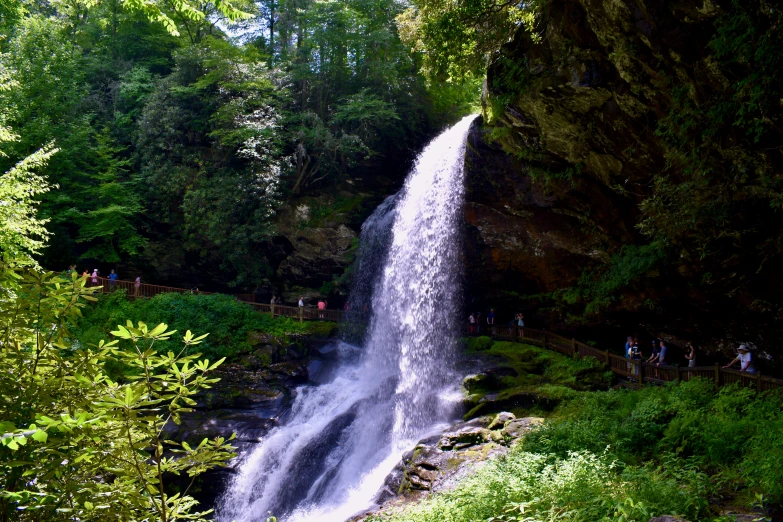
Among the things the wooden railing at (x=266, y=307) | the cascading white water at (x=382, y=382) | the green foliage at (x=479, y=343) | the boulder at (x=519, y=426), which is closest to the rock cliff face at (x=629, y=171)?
the cascading white water at (x=382, y=382)

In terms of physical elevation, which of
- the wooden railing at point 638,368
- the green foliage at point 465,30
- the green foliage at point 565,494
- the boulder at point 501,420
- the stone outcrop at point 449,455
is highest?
the green foliage at point 465,30

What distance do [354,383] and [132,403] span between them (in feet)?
50.2

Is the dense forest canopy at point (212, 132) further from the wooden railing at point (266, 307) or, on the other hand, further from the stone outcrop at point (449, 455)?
the stone outcrop at point (449, 455)

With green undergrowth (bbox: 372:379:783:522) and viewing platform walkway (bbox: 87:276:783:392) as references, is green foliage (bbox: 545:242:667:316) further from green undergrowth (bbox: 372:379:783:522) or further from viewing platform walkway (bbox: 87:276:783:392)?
green undergrowth (bbox: 372:379:783:522)

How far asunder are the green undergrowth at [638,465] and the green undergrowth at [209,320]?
11477mm

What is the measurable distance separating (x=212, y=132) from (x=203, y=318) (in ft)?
28.1

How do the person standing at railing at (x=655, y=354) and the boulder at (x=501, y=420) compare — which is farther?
the person standing at railing at (x=655, y=354)

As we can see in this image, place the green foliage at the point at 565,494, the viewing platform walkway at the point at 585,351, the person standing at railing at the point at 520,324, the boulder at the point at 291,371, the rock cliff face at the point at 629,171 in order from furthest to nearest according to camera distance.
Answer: the person standing at railing at the point at 520,324 < the boulder at the point at 291,371 < the viewing platform walkway at the point at 585,351 < the rock cliff face at the point at 629,171 < the green foliage at the point at 565,494

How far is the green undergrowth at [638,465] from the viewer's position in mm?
6000

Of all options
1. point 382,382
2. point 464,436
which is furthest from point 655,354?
point 382,382

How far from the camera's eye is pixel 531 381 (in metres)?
13.6

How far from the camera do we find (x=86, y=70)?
91.8 feet

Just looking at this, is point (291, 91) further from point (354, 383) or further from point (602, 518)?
point (602, 518)

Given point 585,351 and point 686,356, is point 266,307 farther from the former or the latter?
point 686,356
